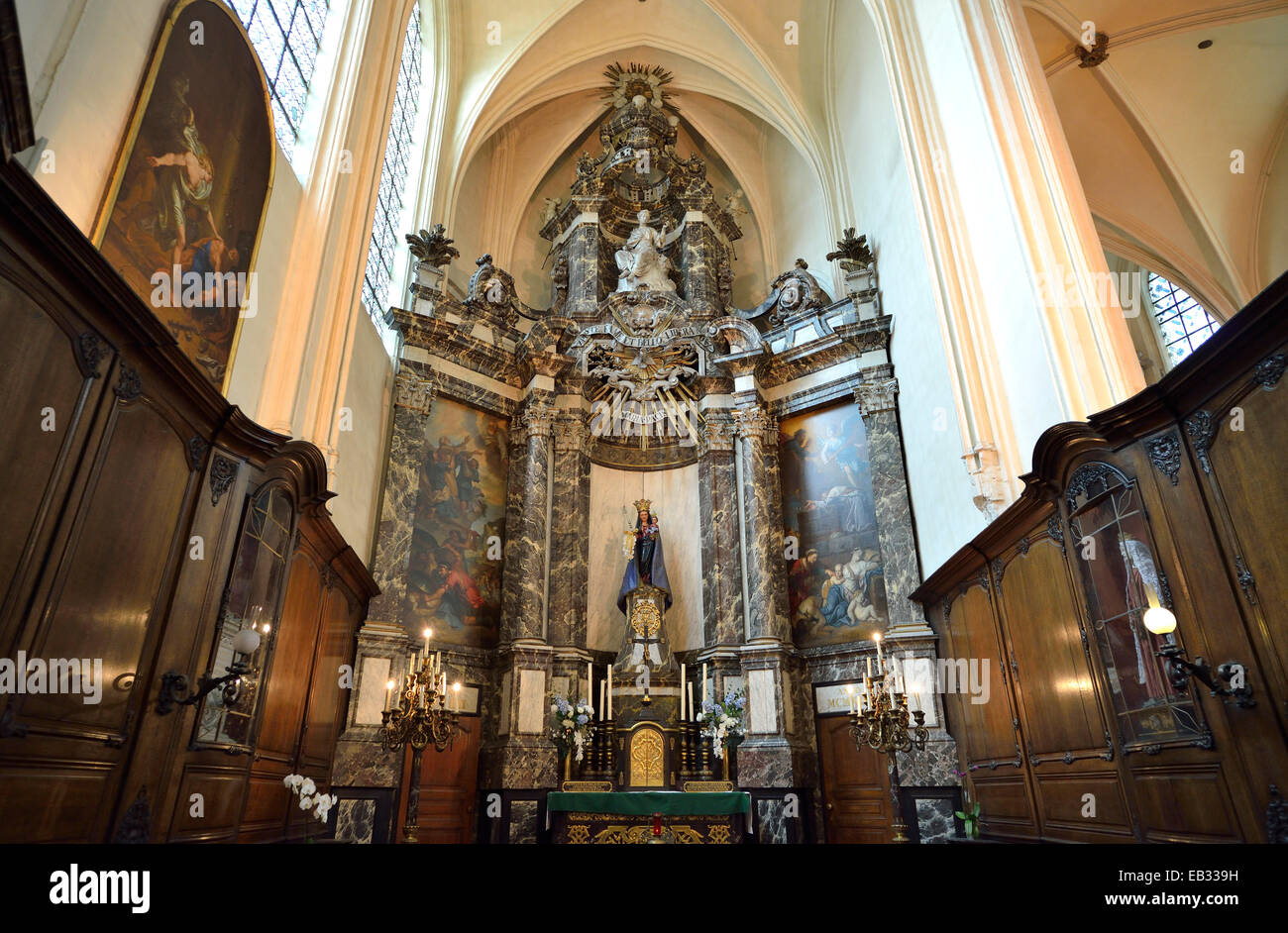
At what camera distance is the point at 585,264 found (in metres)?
16.2

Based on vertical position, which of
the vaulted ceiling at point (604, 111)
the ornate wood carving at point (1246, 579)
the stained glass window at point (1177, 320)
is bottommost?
the ornate wood carving at point (1246, 579)

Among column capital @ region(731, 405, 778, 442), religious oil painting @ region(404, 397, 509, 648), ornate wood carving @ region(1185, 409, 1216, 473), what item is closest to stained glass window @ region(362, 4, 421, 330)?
religious oil painting @ region(404, 397, 509, 648)

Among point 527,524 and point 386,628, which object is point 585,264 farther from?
point 386,628

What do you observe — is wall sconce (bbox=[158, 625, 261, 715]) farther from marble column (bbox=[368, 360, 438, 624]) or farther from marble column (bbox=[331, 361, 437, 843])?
marble column (bbox=[368, 360, 438, 624])

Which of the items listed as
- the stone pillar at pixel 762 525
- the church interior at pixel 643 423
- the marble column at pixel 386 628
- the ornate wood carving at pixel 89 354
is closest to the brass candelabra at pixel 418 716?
the church interior at pixel 643 423

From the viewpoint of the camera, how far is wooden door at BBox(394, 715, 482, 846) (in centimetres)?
1090

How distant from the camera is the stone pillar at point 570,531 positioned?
42.9 feet

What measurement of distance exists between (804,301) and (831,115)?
4.57 metres

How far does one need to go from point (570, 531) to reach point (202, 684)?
8.81 m

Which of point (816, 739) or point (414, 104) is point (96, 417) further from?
point (414, 104)

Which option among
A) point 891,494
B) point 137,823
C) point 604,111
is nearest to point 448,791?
point 137,823

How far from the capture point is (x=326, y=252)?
9078mm

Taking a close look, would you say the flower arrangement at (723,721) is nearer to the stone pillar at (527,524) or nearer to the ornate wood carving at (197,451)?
the stone pillar at (527,524)

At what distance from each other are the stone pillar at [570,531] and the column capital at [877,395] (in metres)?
5.11
